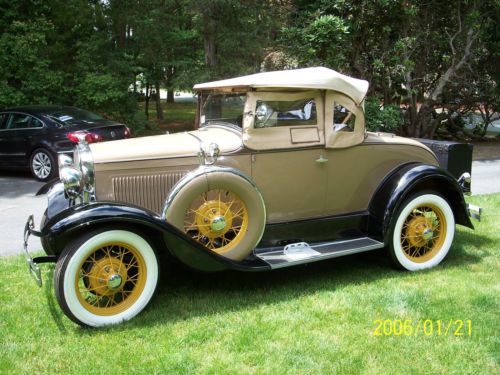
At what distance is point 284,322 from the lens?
3.60m

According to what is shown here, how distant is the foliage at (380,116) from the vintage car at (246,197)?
7.36m

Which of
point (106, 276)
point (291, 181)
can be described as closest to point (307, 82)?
point (291, 181)

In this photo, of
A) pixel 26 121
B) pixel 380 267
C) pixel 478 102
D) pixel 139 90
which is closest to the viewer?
pixel 380 267

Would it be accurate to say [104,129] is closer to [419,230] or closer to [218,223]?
[218,223]

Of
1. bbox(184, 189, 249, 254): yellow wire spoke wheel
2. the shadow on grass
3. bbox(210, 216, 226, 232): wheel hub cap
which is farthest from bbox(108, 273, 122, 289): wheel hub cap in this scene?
bbox(210, 216, 226, 232): wheel hub cap

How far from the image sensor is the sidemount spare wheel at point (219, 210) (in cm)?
374

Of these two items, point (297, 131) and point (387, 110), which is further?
point (387, 110)

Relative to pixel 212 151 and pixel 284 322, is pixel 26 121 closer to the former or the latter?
pixel 212 151

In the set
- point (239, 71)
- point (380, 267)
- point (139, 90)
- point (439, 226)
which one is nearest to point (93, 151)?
point (380, 267)

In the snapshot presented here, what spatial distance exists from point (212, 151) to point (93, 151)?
38.5 inches

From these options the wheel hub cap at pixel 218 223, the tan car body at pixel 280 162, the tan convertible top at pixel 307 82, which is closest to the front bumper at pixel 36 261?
the tan car body at pixel 280 162

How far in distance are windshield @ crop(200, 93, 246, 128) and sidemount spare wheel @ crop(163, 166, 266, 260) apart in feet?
2.47

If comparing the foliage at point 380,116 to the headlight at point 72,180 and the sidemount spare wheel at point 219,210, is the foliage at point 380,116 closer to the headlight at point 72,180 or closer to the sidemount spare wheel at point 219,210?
the sidemount spare wheel at point 219,210

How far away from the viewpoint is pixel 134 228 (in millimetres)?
3600
